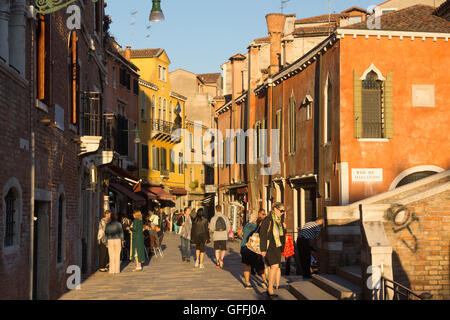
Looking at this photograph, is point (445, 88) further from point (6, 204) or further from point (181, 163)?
point (181, 163)

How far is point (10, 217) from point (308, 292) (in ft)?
18.7

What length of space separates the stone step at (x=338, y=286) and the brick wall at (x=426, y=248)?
73cm

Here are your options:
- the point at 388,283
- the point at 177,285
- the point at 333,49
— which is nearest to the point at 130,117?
the point at 333,49

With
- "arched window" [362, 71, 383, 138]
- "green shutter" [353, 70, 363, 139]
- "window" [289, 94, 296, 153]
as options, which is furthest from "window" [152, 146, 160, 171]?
"green shutter" [353, 70, 363, 139]

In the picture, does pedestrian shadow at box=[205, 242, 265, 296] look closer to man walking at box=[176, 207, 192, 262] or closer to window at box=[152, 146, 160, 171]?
man walking at box=[176, 207, 192, 262]

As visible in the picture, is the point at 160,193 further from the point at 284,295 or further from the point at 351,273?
the point at 351,273

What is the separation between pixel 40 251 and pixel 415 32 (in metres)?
14.9

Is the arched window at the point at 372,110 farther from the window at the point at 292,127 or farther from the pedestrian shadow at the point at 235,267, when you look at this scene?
the window at the point at 292,127

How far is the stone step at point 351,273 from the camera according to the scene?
12633mm

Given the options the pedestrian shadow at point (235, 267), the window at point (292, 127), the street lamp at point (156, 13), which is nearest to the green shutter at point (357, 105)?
the pedestrian shadow at point (235, 267)

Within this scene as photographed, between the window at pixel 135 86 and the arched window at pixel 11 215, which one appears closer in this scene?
the arched window at pixel 11 215

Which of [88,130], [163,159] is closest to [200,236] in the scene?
[88,130]

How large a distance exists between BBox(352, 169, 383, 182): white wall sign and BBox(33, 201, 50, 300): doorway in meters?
12.2

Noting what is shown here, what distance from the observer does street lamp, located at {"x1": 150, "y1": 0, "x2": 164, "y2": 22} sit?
41.0ft
